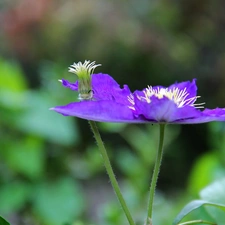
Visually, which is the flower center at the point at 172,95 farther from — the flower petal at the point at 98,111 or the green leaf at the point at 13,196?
the green leaf at the point at 13,196

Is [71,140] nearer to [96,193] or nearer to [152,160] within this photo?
[152,160]

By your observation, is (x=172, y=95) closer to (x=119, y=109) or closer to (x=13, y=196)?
(x=119, y=109)

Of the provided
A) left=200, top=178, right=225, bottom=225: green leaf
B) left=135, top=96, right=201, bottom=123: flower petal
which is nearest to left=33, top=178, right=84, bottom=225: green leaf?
left=200, top=178, right=225, bottom=225: green leaf

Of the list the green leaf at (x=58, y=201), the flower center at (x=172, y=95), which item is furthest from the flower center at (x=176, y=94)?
the green leaf at (x=58, y=201)

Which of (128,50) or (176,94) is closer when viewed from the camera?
(176,94)

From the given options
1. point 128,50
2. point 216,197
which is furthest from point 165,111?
point 128,50

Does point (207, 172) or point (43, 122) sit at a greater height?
point (43, 122)

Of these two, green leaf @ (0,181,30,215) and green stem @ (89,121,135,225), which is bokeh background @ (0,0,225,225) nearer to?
green leaf @ (0,181,30,215)
